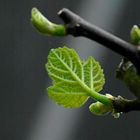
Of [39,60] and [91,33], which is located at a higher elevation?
[39,60]

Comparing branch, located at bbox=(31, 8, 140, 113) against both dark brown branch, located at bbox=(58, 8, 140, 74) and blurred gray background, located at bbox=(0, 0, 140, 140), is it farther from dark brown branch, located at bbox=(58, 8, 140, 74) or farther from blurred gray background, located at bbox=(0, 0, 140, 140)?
blurred gray background, located at bbox=(0, 0, 140, 140)

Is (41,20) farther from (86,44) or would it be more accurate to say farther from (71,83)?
(86,44)

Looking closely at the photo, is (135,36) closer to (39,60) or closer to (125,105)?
(125,105)

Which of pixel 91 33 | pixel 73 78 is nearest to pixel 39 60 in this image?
pixel 73 78

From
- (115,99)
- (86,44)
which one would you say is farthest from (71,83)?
(86,44)

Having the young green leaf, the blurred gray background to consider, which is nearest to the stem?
the young green leaf

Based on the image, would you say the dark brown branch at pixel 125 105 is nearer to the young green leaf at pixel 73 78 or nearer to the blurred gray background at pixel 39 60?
the young green leaf at pixel 73 78

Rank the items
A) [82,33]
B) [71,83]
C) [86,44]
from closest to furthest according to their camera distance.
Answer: [82,33] → [71,83] → [86,44]
